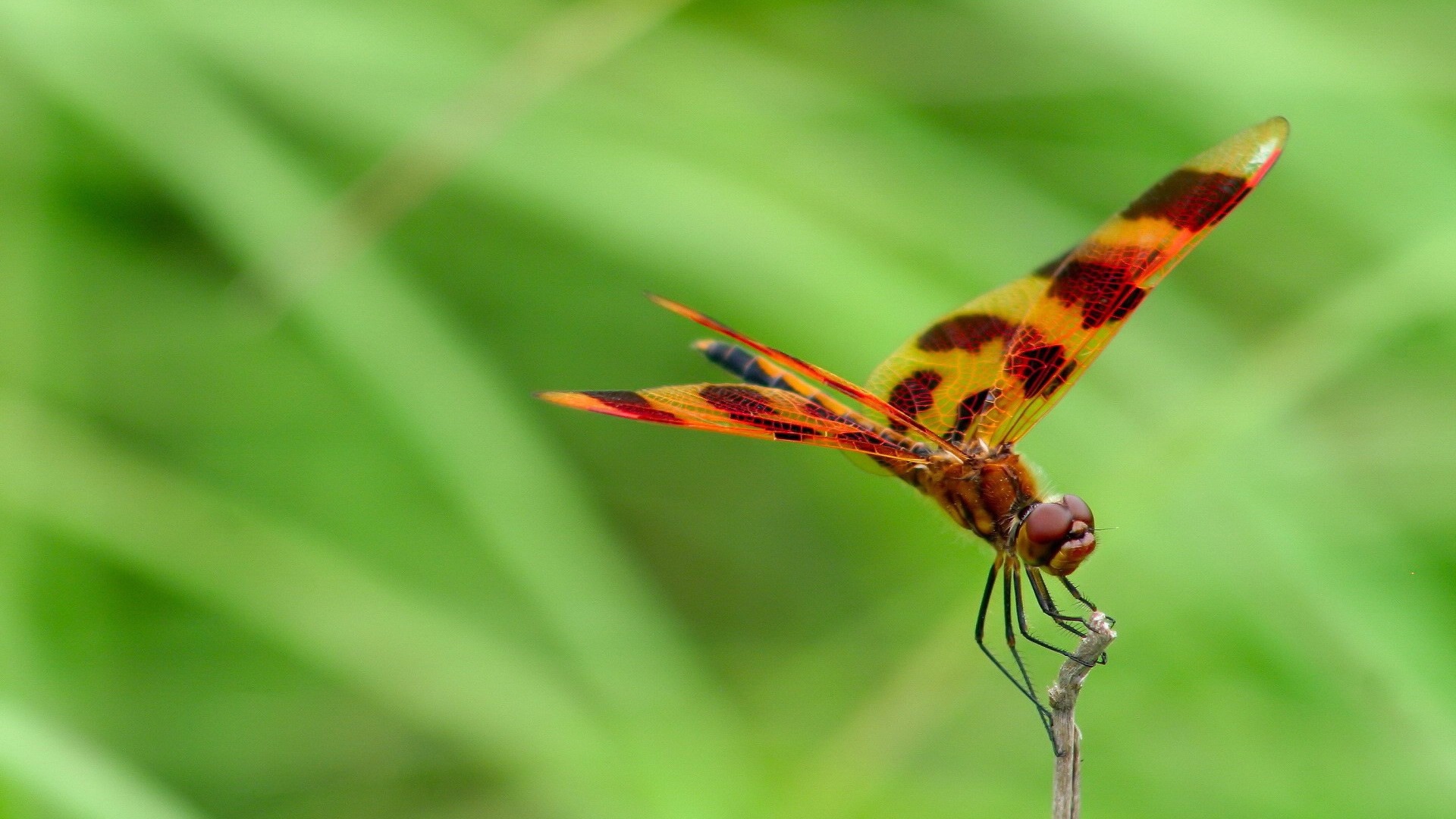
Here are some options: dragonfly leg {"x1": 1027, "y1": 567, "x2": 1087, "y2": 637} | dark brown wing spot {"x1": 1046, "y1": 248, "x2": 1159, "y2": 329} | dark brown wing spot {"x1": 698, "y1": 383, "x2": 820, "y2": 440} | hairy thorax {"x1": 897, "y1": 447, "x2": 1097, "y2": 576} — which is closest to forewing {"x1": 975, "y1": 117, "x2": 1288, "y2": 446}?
dark brown wing spot {"x1": 1046, "y1": 248, "x2": 1159, "y2": 329}

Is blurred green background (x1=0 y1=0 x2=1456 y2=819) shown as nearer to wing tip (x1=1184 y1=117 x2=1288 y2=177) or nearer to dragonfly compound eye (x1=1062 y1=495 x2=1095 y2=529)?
dragonfly compound eye (x1=1062 y1=495 x2=1095 y2=529)

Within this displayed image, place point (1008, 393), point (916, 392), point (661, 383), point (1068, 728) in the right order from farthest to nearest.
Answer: point (661, 383) < point (916, 392) < point (1008, 393) < point (1068, 728)

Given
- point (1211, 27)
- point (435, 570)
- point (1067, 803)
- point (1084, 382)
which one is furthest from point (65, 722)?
point (1211, 27)

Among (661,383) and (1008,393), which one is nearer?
(1008,393)

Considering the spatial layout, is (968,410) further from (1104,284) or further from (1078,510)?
(1078,510)

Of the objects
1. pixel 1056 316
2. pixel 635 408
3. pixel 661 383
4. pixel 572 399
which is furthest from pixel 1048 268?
pixel 661 383

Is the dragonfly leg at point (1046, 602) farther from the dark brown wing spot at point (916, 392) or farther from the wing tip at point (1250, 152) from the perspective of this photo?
the wing tip at point (1250, 152)

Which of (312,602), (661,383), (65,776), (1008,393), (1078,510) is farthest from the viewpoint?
(661,383)

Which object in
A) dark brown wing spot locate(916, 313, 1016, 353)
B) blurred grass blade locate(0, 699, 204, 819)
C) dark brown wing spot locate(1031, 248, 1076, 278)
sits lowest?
blurred grass blade locate(0, 699, 204, 819)
